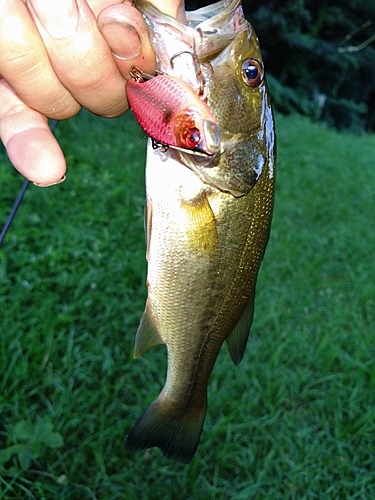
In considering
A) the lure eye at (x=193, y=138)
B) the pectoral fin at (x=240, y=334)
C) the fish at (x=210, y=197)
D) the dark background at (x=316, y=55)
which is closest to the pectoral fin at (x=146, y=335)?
the fish at (x=210, y=197)

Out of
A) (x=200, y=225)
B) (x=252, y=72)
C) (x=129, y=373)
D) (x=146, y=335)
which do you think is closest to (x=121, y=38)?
(x=252, y=72)

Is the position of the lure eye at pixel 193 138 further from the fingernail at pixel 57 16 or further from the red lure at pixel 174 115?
the fingernail at pixel 57 16

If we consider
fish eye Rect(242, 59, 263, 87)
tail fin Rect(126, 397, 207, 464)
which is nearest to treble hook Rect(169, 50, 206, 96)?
fish eye Rect(242, 59, 263, 87)

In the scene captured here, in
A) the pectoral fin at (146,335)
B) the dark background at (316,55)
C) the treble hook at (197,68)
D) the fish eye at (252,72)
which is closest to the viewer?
the treble hook at (197,68)

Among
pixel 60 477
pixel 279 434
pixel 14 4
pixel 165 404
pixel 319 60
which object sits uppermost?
pixel 14 4

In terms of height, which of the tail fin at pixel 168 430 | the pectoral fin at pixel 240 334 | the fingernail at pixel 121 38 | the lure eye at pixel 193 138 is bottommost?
the tail fin at pixel 168 430

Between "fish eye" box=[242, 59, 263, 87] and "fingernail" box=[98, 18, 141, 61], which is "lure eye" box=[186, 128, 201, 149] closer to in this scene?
"fingernail" box=[98, 18, 141, 61]

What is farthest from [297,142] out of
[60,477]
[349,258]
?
[60,477]

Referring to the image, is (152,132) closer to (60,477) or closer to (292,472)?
(60,477)
